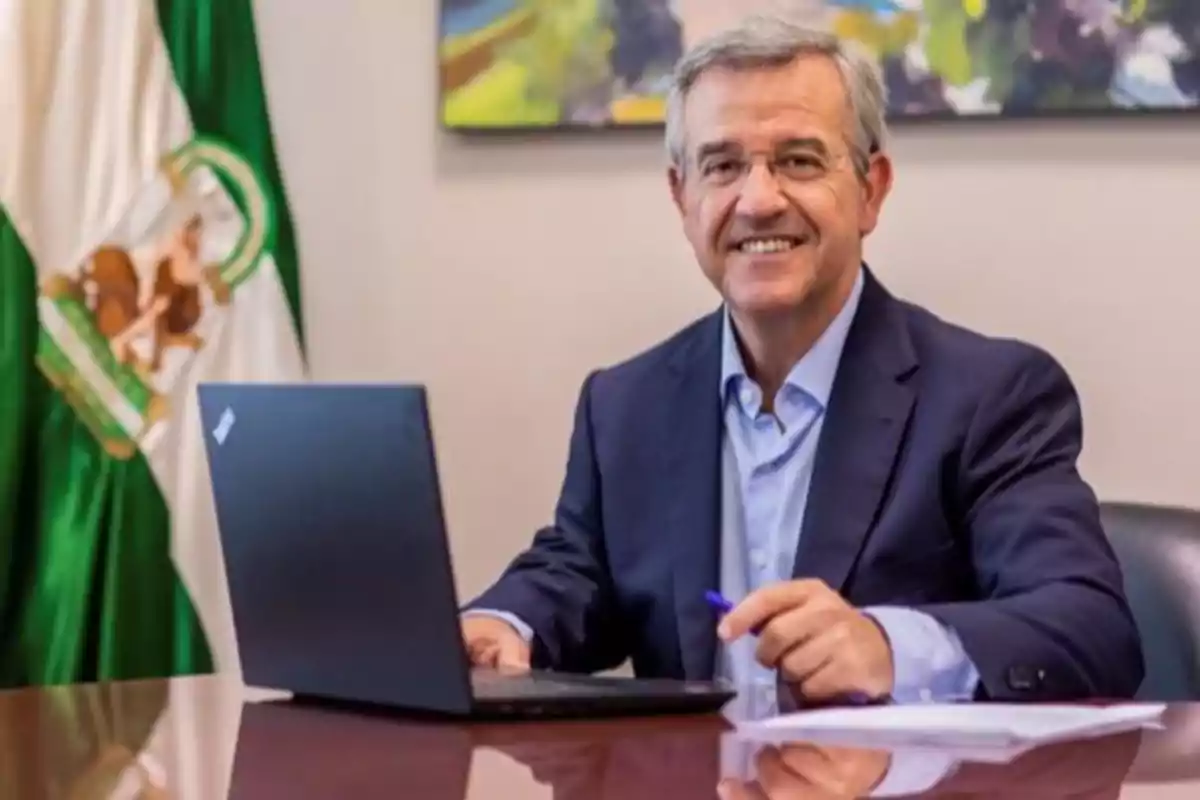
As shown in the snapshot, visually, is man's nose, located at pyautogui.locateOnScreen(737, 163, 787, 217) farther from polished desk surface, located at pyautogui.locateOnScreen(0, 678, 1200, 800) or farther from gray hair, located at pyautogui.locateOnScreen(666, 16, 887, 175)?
polished desk surface, located at pyautogui.locateOnScreen(0, 678, 1200, 800)

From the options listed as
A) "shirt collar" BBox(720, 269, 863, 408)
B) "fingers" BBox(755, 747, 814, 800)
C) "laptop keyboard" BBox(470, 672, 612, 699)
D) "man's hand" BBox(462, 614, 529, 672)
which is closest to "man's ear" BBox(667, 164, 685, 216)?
"shirt collar" BBox(720, 269, 863, 408)

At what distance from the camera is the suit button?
140 centimetres

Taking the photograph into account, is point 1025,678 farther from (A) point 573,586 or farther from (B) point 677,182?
(B) point 677,182

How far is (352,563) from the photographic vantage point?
1241 mm

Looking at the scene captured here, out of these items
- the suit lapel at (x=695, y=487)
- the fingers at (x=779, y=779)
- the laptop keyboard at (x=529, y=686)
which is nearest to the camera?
the fingers at (x=779, y=779)

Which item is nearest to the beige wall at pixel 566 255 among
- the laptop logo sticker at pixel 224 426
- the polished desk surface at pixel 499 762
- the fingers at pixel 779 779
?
the polished desk surface at pixel 499 762

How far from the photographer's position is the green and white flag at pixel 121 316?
224cm

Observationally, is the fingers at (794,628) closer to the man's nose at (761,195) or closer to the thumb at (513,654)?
the thumb at (513,654)

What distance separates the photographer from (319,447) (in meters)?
1.23

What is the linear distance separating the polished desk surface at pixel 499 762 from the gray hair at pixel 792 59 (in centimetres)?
75

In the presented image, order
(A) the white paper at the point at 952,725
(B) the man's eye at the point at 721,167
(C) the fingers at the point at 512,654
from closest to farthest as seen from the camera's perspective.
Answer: (A) the white paper at the point at 952,725 < (C) the fingers at the point at 512,654 < (B) the man's eye at the point at 721,167

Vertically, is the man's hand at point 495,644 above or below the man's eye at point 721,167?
below

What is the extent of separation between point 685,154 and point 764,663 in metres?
0.74

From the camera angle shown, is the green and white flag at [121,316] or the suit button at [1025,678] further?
the green and white flag at [121,316]
